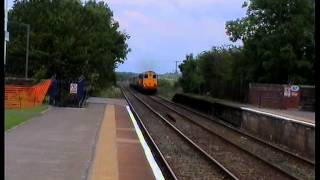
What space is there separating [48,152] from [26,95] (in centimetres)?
2413

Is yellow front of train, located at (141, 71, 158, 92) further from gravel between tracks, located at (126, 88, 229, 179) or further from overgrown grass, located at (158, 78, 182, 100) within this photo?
gravel between tracks, located at (126, 88, 229, 179)

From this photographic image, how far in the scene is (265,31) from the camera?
196 ft

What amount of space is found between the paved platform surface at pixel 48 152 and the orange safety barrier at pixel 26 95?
11505 mm

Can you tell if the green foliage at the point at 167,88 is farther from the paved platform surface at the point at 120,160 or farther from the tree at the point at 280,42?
the paved platform surface at the point at 120,160

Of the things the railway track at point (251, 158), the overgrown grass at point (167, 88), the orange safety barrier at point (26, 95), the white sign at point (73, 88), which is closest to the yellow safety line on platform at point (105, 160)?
the railway track at point (251, 158)

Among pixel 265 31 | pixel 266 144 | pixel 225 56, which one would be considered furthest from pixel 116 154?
pixel 225 56

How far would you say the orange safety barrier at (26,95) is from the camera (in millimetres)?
34500

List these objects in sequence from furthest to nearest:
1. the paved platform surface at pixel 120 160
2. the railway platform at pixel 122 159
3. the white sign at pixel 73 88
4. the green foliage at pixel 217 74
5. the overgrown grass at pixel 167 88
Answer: the overgrown grass at pixel 167 88 → the green foliage at pixel 217 74 → the white sign at pixel 73 88 → the railway platform at pixel 122 159 → the paved platform surface at pixel 120 160

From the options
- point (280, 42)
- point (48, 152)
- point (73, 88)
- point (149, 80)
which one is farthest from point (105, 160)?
point (149, 80)

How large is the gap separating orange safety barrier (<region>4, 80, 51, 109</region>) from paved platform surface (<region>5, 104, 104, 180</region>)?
11.5m

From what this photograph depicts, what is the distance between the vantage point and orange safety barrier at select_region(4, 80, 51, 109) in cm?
3450

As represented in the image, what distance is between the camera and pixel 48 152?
47.0ft
